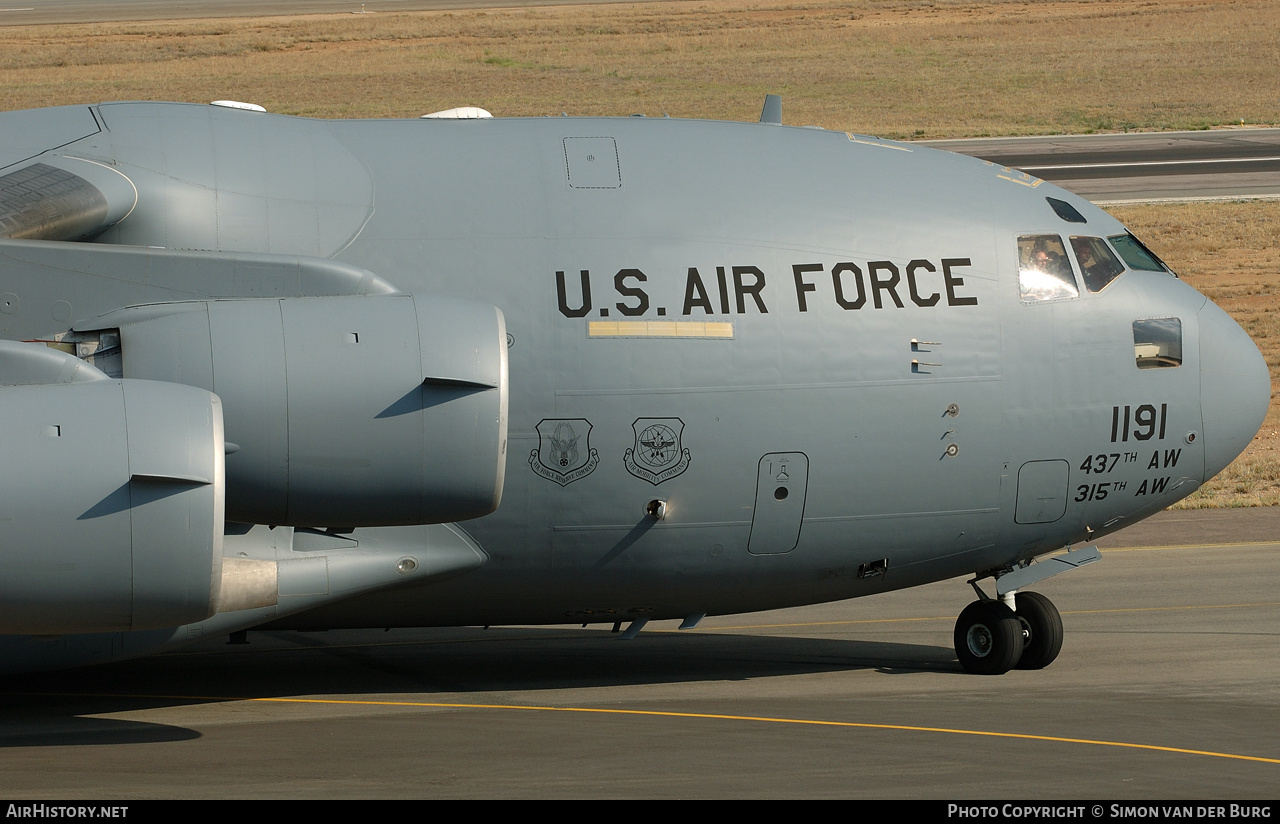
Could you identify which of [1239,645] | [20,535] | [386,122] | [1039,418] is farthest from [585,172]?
[1239,645]

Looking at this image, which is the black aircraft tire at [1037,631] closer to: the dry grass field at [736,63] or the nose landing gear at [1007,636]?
the nose landing gear at [1007,636]

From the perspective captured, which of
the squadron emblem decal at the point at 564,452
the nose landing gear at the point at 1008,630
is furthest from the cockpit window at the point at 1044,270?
the squadron emblem decal at the point at 564,452

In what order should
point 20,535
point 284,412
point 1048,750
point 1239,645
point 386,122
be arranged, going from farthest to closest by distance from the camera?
1. point 1239,645
2. point 386,122
3. point 1048,750
4. point 284,412
5. point 20,535

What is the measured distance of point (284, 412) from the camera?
432 inches

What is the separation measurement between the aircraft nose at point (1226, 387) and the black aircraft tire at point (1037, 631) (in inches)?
85.4

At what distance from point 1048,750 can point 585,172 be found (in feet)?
21.7

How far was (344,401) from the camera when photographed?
11.0m

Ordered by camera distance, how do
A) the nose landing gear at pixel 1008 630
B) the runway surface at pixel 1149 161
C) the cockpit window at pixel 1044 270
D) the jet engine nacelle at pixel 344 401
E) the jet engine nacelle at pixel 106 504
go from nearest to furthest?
1. the jet engine nacelle at pixel 106 504
2. the jet engine nacelle at pixel 344 401
3. the cockpit window at pixel 1044 270
4. the nose landing gear at pixel 1008 630
5. the runway surface at pixel 1149 161

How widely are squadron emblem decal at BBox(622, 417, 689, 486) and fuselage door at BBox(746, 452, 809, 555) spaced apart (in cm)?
78

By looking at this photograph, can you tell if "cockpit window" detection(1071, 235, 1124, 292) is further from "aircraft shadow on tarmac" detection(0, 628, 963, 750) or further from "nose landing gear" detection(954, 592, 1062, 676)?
"aircraft shadow on tarmac" detection(0, 628, 963, 750)

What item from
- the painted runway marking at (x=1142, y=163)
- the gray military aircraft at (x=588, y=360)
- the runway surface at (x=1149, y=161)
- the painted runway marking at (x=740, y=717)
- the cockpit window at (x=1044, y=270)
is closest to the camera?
the gray military aircraft at (x=588, y=360)

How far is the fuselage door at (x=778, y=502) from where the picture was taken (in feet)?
44.0

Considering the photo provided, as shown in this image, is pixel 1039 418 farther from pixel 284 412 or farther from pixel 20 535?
pixel 20 535

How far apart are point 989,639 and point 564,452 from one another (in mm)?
5309
